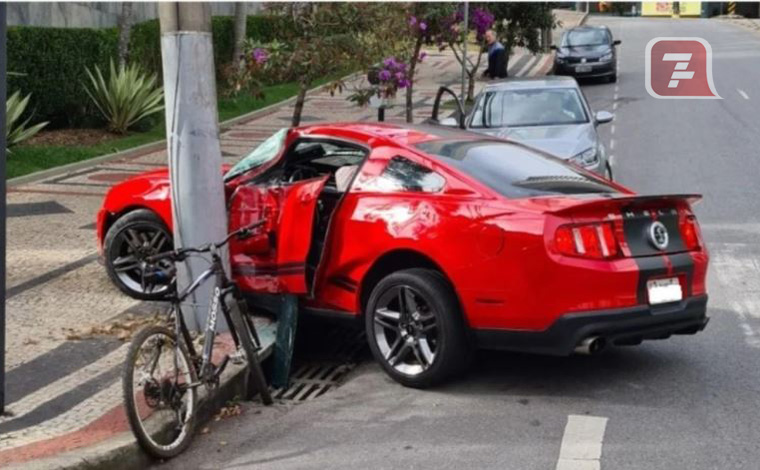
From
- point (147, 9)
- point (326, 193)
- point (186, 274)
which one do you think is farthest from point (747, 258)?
point (147, 9)

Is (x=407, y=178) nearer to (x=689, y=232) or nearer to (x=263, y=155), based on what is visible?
(x=263, y=155)

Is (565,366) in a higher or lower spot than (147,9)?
lower

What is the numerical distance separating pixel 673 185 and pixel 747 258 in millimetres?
5061

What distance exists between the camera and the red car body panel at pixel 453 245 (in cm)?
639

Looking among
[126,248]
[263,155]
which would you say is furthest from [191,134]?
[126,248]

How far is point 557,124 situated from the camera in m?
14.0

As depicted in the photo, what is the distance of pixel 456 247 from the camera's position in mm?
6641

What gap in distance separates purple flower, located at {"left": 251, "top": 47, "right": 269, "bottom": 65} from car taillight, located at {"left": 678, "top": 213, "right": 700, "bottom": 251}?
575 cm

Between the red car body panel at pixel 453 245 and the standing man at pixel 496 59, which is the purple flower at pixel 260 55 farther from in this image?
the standing man at pixel 496 59

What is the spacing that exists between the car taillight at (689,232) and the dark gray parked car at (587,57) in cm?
2545

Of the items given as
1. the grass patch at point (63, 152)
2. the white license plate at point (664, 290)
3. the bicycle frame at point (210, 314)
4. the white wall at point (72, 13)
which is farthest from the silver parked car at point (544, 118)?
the white wall at point (72, 13)

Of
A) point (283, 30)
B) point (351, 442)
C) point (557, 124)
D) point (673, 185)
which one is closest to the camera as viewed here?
point (351, 442)

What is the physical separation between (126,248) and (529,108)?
6974 millimetres

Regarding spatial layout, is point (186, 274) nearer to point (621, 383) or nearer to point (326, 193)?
point (326, 193)
